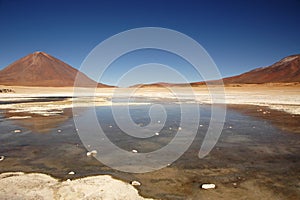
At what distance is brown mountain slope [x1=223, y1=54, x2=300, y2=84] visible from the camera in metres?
162

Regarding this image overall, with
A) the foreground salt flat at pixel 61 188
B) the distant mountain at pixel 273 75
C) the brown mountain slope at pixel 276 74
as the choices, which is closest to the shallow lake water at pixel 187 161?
the foreground salt flat at pixel 61 188

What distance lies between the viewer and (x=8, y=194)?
14.5ft

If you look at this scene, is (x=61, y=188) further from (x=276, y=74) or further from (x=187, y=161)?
(x=276, y=74)

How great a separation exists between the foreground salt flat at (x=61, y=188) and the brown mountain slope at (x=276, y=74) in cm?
16973

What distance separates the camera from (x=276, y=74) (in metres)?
171

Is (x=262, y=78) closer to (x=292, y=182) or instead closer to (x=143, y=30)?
(x=143, y=30)

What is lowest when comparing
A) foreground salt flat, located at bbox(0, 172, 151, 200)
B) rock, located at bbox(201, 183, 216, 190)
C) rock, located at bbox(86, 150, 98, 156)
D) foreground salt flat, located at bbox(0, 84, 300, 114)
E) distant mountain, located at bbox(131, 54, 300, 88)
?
rock, located at bbox(201, 183, 216, 190)

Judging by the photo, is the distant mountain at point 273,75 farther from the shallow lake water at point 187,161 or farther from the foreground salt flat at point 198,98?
the shallow lake water at point 187,161

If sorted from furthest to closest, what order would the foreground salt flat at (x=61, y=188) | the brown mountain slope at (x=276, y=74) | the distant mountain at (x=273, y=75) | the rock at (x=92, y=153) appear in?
the brown mountain slope at (x=276, y=74)
the distant mountain at (x=273, y=75)
the rock at (x=92, y=153)
the foreground salt flat at (x=61, y=188)

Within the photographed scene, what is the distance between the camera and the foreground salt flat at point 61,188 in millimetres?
4387

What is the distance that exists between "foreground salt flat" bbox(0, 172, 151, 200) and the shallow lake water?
0.95 ft

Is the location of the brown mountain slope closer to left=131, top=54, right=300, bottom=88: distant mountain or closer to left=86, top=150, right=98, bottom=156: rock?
left=131, top=54, right=300, bottom=88: distant mountain

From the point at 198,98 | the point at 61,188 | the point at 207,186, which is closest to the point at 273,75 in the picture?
the point at 198,98

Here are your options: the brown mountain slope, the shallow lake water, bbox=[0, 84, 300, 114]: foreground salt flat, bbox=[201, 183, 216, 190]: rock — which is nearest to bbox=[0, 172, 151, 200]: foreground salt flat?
the shallow lake water
